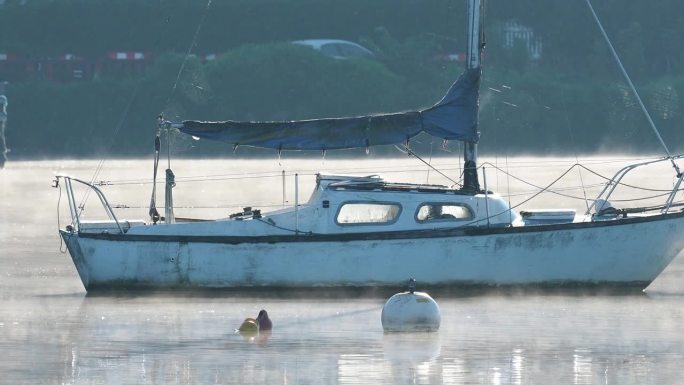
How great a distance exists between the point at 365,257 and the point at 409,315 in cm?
533

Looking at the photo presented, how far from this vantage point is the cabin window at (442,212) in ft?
130

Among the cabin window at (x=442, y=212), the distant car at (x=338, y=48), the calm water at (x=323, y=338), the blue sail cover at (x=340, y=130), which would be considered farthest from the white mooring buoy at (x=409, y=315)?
the distant car at (x=338, y=48)

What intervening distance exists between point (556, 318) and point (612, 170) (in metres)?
54.0

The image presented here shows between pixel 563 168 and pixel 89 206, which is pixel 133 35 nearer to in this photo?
pixel 563 168

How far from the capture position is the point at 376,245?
39.3 meters

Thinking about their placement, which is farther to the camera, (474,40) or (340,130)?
(474,40)

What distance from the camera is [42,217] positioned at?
2547 inches

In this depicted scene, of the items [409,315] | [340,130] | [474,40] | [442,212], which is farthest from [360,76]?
[409,315]

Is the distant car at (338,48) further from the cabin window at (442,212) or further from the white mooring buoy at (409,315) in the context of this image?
the white mooring buoy at (409,315)

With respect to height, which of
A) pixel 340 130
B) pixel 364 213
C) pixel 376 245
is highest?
pixel 340 130

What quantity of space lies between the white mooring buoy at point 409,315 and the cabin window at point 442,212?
538 centimetres

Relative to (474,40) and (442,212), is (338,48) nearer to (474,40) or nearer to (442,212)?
(474,40)

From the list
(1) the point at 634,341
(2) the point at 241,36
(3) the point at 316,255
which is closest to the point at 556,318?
(1) the point at 634,341

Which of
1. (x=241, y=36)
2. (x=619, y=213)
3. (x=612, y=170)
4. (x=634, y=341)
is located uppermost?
(x=241, y=36)
